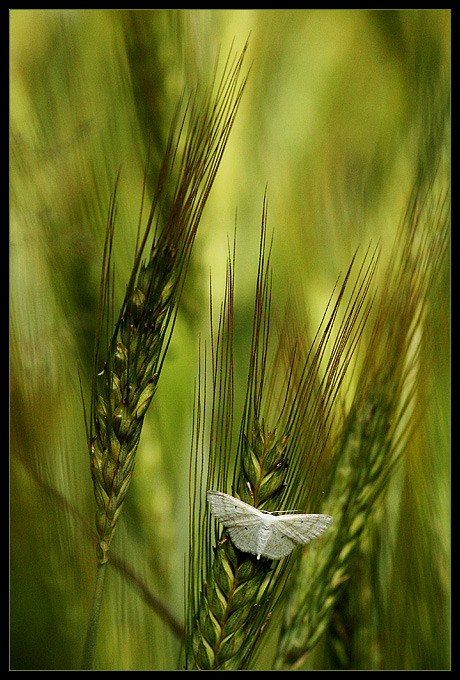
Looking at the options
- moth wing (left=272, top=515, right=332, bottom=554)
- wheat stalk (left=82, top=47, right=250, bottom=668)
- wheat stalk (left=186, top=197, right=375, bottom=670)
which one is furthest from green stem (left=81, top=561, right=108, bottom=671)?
moth wing (left=272, top=515, right=332, bottom=554)

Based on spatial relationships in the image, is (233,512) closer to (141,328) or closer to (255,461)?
(255,461)

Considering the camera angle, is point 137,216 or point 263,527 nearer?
point 263,527

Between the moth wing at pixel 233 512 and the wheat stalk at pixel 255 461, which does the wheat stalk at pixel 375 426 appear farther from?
the moth wing at pixel 233 512

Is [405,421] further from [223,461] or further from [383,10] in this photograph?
Answer: [383,10]

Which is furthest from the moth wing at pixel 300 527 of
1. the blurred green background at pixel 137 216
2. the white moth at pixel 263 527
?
the blurred green background at pixel 137 216

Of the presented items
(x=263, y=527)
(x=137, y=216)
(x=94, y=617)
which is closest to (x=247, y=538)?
(x=263, y=527)

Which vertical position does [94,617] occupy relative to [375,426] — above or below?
below
